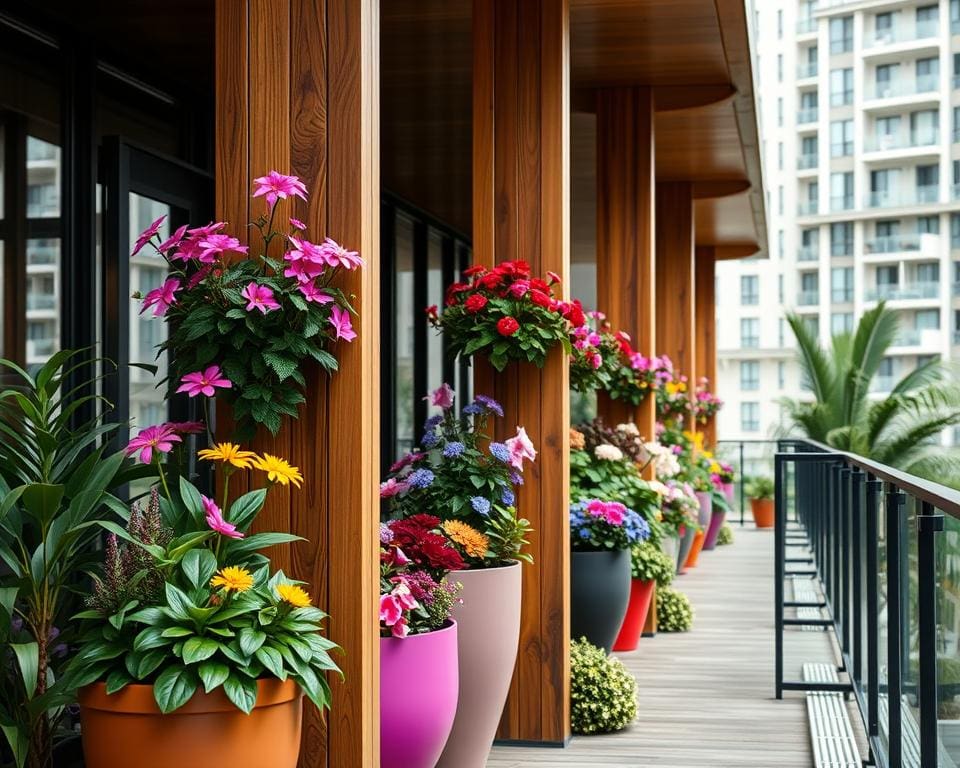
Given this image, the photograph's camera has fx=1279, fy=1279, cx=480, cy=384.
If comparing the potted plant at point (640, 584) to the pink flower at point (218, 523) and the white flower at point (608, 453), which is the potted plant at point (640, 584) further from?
the pink flower at point (218, 523)

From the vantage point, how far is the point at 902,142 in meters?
44.4

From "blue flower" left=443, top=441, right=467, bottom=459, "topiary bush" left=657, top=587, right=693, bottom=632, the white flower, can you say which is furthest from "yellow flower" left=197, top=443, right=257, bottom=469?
"topiary bush" left=657, top=587, right=693, bottom=632

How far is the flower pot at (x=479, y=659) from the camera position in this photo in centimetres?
376

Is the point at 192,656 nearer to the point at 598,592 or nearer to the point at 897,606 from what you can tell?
the point at 897,606

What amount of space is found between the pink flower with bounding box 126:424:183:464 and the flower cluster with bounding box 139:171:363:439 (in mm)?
105

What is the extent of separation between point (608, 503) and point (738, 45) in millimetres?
2268

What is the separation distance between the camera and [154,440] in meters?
2.68

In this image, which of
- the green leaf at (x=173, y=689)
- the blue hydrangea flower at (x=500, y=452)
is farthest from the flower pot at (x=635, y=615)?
the green leaf at (x=173, y=689)

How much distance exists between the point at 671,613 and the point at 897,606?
371cm

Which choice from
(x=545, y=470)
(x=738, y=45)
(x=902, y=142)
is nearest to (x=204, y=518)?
(x=545, y=470)

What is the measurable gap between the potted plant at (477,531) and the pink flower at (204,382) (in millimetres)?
1302

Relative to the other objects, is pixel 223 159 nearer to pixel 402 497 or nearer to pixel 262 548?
pixel 262 548

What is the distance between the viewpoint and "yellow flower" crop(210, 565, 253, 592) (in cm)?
240

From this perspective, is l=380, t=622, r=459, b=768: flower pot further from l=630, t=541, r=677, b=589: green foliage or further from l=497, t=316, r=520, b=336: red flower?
l=630, t=541, r=677, b=589: green foliage
